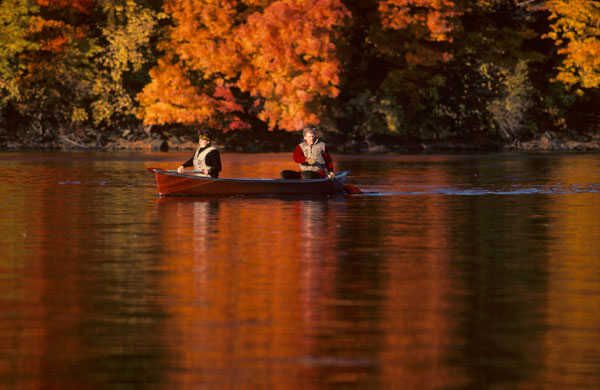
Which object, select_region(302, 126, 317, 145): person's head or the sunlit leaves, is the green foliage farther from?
select_region(302, 126, 317, 145): person's head

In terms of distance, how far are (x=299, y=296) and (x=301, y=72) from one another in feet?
170

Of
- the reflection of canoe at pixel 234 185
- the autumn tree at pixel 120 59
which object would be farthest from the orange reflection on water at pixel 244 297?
the autumn tree at pixel 120 59

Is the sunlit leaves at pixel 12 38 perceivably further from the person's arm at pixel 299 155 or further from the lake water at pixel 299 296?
the lake water at pixel 299 296

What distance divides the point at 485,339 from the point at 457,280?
373 centimetres

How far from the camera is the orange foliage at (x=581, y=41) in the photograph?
222ft

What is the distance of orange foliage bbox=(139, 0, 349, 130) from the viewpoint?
61.9 m

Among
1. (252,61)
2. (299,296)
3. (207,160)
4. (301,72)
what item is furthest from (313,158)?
(252,61)

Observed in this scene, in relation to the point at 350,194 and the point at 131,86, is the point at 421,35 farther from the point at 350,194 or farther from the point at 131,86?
the point at 350,194

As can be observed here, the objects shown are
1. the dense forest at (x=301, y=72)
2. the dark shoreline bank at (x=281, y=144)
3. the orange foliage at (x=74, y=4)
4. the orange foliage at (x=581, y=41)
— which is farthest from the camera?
the dark shoreline bank at (x=281, y=144)

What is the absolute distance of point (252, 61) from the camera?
6431 cm

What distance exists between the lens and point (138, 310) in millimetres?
11922

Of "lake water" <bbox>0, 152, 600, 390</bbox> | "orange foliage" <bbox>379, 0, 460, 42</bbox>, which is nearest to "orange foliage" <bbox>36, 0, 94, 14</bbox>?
"orange foliage" <bbox>379, 0, 460, 42</bbox>

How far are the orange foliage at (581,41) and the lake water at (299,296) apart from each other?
4214 cm

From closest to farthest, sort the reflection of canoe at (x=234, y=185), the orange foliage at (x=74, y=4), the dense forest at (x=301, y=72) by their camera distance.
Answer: the reflection of canoe at (x=234, y=185), the dense forest at (x=301, y=72), the orange foliage at (x=74, y=4)
